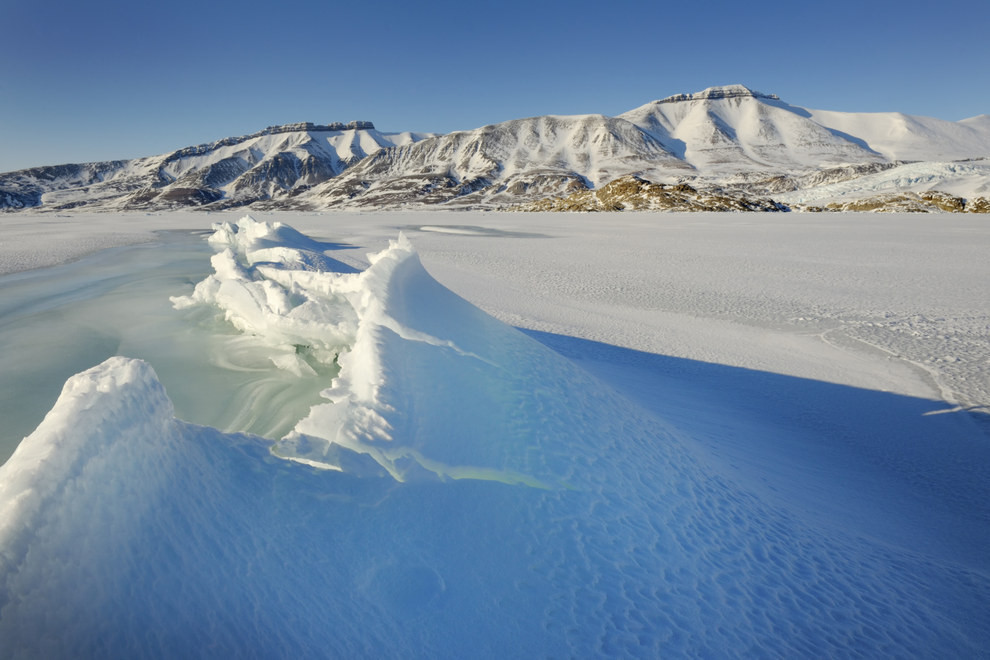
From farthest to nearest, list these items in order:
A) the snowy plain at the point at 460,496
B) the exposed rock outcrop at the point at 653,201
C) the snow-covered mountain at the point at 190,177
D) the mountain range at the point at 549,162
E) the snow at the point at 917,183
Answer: the snow-covered mountain at the point at 190,177
the mountain range at the point at 549,162
the exposed rock outcrop at the point at 653,201
the snow at the point at 917,183
the snowy plain at the point at 460,496

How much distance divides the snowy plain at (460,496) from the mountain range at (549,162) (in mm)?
79029

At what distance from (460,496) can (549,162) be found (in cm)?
13106

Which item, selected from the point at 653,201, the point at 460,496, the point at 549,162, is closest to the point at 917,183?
the point at 653,201

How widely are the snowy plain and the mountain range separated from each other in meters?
79.0

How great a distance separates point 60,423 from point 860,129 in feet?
642

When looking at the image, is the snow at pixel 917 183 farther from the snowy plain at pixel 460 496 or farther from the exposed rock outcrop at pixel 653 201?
the snowy plain at pixel 460 496

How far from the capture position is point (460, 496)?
1875 mm

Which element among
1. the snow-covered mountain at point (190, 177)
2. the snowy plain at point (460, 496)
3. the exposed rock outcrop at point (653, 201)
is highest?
the snow-covered mountain at point (190, 177)

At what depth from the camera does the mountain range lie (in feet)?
326

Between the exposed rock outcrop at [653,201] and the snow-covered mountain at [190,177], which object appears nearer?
the exposed rock outcrop at [653,201]

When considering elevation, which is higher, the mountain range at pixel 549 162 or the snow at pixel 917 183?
the mountain range at pixel 549 162

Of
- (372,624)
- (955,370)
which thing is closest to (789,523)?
(372,624)

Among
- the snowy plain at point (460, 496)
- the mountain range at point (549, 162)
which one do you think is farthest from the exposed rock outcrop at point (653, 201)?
the snowy plain at point (460, 496)

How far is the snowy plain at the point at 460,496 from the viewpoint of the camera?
1288 millimetres
